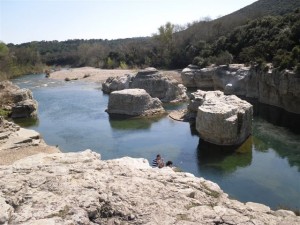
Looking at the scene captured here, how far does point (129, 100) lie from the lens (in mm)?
35406

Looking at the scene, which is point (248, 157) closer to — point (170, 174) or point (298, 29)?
point (170, 174)

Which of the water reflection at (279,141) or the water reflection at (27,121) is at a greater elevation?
the water reflection at (27,121)

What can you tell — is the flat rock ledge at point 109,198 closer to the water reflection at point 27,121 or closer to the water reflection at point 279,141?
the water reflection at point 279,141

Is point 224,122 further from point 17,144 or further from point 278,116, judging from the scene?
point 17,144

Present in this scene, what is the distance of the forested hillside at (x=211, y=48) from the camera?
41.3 meters

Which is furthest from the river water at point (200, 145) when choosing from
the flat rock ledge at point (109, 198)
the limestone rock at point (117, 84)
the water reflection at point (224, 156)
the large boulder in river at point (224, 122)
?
the flat rock ledge at point (109, 198)

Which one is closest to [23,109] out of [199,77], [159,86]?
[159,86]

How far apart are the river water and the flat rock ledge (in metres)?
8.09

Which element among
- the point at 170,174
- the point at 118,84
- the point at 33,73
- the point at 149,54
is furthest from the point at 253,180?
the point at 33,73

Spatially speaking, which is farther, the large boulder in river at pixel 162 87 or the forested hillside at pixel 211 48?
the large boulder in river at pixel 162 87

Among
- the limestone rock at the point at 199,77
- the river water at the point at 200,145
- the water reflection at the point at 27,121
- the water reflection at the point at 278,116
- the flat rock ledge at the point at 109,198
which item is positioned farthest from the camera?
the limestone rock at the point at 199,77

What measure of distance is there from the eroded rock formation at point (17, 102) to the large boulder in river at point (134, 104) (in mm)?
7686

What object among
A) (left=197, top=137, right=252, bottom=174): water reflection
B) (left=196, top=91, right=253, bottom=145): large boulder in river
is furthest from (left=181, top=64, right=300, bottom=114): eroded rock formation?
(left=197, top=137, right=252, bottom=174): water reflection

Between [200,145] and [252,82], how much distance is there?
697 inches
